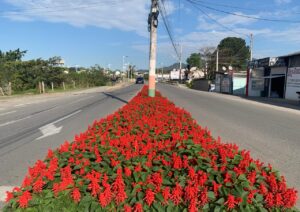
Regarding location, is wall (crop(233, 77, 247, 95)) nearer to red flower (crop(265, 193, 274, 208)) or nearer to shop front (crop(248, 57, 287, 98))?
shop front (crop(248, 57, 287, 98))

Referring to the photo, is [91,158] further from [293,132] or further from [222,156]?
[293,132]

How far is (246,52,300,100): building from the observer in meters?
29.5

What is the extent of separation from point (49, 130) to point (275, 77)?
2909 centimetres

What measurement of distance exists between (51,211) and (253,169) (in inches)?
71.3

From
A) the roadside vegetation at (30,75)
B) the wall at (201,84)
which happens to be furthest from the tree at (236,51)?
the roadside vegetation at (30,75)

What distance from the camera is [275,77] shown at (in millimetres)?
34812

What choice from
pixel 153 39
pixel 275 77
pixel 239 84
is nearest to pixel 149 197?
pixel 153 39

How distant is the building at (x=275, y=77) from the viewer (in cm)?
2953

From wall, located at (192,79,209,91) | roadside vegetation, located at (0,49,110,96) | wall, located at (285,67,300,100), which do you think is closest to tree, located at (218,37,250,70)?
wall, located at (192,79,209,91)

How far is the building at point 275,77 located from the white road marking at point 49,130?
2337cm

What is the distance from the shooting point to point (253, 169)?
3.08m

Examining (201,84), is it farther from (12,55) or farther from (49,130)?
(49,130)

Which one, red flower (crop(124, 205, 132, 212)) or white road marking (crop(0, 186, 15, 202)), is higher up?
red flower (crop(124, 205, 132, 212))

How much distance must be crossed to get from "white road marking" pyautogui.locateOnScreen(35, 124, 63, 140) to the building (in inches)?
920
